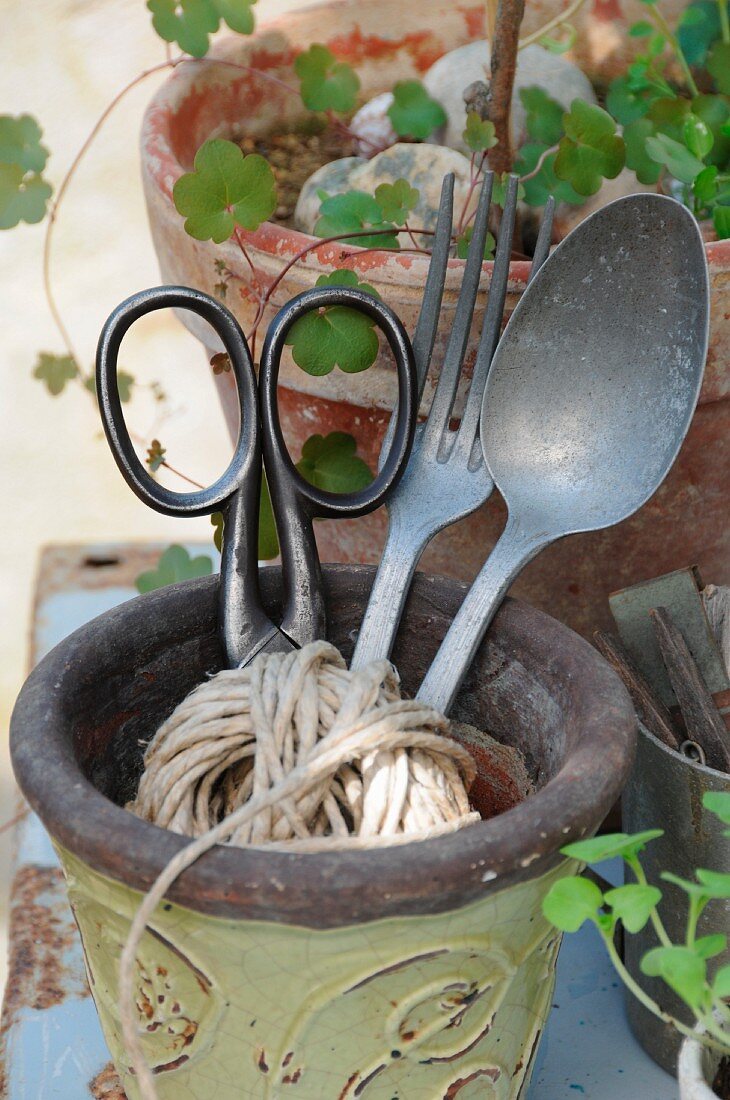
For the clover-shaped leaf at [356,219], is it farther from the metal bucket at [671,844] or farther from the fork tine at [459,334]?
the metal bucket at [671,844]

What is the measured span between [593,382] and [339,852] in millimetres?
349

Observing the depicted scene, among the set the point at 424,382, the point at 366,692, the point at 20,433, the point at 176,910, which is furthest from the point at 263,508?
the point at 20,433

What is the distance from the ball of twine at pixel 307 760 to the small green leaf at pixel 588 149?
15.5 inches

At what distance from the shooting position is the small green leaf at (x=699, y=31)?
1.03 m

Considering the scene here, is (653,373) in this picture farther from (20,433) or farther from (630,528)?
(20,433)

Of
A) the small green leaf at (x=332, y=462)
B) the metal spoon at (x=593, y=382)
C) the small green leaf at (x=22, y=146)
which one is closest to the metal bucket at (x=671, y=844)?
the metal spoon at (x=593, y=382)

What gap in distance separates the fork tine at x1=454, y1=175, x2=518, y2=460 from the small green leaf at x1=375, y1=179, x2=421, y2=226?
0.34ft

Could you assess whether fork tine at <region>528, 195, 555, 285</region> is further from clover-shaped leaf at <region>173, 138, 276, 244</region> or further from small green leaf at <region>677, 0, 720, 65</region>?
small green leaf at <region>677, 0, 720, 65</region>

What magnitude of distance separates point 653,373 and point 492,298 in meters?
0.11

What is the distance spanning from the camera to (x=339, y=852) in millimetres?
488

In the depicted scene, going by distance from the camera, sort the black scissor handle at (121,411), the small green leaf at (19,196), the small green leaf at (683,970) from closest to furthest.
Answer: the small green leaf at (683,970)
the black scissor handle at (121,411)
the small green leaf at (19,196)

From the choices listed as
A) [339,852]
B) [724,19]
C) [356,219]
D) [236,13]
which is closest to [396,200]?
[356,219]

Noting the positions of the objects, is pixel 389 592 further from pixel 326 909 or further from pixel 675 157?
pixel 675 157

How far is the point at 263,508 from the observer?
811 mm
